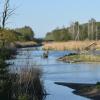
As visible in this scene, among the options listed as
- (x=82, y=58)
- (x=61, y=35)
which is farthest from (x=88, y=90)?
(x=61, y=35)

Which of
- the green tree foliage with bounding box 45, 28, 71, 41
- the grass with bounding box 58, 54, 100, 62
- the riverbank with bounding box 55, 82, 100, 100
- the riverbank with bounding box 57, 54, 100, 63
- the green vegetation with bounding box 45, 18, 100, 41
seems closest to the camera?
the riverbank with bounding box 55, 82, 100, 100

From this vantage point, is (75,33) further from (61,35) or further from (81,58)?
(81,58)

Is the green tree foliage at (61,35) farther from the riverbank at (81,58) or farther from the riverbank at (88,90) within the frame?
the riverbank at (88,90)

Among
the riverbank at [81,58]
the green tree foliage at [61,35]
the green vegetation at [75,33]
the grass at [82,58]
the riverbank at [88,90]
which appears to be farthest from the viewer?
the green tree foliage at [61,35]

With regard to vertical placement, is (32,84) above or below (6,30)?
below

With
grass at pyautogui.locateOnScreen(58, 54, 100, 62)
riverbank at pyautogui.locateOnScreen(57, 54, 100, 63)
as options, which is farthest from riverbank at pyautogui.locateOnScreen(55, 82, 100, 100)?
grass at pyautogui.locateOnScreen(58, 54, 100, 62)

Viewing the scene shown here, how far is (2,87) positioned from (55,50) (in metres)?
69.5

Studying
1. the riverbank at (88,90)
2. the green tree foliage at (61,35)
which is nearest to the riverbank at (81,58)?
the riverbank at (88,90)

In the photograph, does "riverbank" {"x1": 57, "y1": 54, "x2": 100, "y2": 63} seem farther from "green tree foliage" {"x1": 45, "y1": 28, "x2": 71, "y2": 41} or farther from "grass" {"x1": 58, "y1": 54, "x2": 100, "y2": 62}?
"green tree foliage" {"x1": 45, "y1": 28, "x2": 71, "y2": 41}

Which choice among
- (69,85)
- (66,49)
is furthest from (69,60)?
(69,85)

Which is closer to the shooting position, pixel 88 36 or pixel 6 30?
pixel 6 30

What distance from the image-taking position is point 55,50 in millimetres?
92562

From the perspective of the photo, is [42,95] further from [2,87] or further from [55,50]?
[55,50]

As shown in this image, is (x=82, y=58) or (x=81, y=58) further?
(x=81, y=58)
